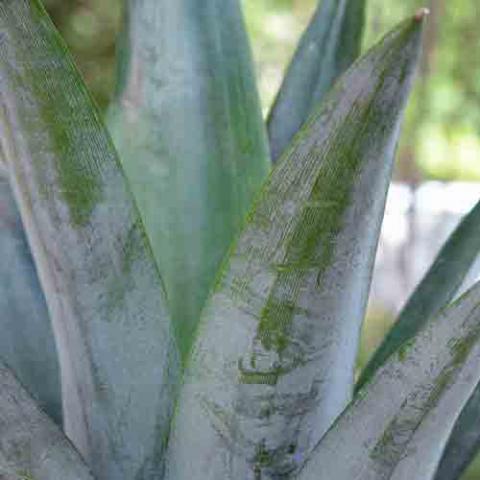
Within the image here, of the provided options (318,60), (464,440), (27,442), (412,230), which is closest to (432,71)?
(412,230)

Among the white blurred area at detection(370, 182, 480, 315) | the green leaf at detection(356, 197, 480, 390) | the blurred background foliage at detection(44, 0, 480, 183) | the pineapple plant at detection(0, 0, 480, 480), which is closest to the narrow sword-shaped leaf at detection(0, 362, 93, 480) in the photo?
the pineapple plant at detection(0, 0, 480, 480)

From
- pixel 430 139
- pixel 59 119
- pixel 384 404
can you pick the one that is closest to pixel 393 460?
pixel 384 404

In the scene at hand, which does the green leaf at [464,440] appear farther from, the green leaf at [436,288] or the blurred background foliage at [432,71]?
the blurred background foliage at [432,71]

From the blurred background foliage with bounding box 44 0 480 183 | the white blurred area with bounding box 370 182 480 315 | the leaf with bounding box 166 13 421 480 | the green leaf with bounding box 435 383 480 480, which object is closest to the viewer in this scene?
the leaf with bounding box 166 13 421 480

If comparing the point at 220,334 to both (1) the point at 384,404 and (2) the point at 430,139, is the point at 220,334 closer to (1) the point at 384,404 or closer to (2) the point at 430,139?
(1) the point at 384,404

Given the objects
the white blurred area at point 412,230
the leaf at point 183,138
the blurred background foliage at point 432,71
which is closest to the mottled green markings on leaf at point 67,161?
the leaf at point 183,138

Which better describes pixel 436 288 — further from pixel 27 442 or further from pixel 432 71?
pixel 432 71

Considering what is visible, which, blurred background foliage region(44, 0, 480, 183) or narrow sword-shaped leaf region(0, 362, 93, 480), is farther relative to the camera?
blurred background foliage region(44, 0, 480, 183)

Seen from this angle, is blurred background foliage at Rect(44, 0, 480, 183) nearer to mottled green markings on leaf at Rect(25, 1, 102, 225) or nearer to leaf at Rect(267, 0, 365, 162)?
leaf at Rect(267, 0, 365, 162)
